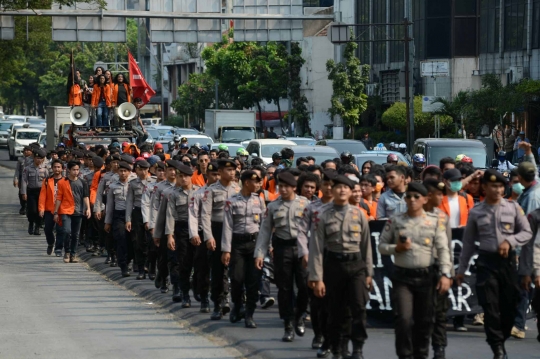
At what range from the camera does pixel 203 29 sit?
37812 mm

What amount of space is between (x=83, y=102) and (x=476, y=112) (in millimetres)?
17210

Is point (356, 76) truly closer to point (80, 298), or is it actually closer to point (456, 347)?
point (80, 298)

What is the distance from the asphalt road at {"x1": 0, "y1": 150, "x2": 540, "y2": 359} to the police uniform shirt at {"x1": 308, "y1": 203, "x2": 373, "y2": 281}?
40.6 inches

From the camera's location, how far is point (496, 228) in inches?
391

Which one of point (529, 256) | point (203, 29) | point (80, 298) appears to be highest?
point (203, 29)

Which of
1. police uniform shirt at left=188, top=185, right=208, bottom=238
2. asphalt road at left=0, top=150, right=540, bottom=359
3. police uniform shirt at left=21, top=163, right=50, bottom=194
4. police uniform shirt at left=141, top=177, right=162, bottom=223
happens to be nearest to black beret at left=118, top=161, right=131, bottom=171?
police uniform shirt at left=141, top=177, right=162, bottom=223

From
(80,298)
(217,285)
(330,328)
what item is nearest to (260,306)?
(217,285)

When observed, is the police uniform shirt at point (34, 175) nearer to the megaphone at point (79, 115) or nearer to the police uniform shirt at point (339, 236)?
the megaphone at point (79, 115)

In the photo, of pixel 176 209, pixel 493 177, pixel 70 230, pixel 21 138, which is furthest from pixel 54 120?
pixel 493 177

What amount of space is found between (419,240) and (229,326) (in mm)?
3698

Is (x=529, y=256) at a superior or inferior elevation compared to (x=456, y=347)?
superior

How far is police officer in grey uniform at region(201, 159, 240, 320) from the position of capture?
42.6 feet

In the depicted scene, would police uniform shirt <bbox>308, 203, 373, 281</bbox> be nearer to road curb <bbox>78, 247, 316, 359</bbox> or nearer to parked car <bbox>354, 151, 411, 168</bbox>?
road curb <bbox>78, 247, 316, 359</bbox>

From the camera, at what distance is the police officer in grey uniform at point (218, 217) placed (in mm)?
12992
